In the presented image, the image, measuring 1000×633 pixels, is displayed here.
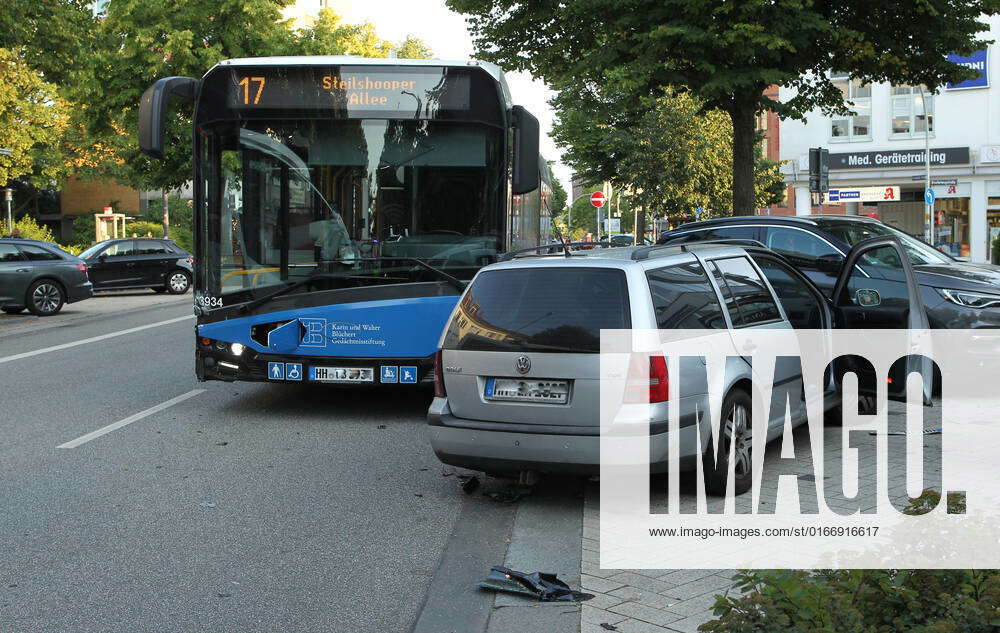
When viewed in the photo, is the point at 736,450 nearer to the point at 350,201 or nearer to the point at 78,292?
the point at 350,201

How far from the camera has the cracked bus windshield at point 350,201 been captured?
9727 millimetres

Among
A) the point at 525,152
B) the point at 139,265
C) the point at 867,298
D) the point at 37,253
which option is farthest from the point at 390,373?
the point at 139,265

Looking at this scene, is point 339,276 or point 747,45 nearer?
point 339,276

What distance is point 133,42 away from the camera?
34.4 metres

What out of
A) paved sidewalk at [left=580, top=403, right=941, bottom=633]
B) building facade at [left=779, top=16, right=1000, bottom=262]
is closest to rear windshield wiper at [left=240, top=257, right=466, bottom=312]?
paved sidewalk at [left=580, top=403, right=941, bottom=633]

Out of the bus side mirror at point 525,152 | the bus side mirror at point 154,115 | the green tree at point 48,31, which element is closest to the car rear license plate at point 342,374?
the bus side mirror at point 525,152

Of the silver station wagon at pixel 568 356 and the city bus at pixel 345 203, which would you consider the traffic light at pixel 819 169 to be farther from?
the silver station wagon at pixel 568 356

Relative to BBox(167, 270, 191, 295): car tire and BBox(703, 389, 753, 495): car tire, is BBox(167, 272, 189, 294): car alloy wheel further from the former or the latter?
BBox(703, 389, 753, 495): car tire

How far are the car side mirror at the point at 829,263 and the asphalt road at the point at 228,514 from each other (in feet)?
14.3

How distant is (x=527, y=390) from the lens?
6.77 metres

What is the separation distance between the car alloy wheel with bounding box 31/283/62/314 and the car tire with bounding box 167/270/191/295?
8.31 metres

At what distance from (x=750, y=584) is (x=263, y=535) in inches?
131

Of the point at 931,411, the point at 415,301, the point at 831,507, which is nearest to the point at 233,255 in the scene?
the point at 415,301

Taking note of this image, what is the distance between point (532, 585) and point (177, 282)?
29846 millimetres
